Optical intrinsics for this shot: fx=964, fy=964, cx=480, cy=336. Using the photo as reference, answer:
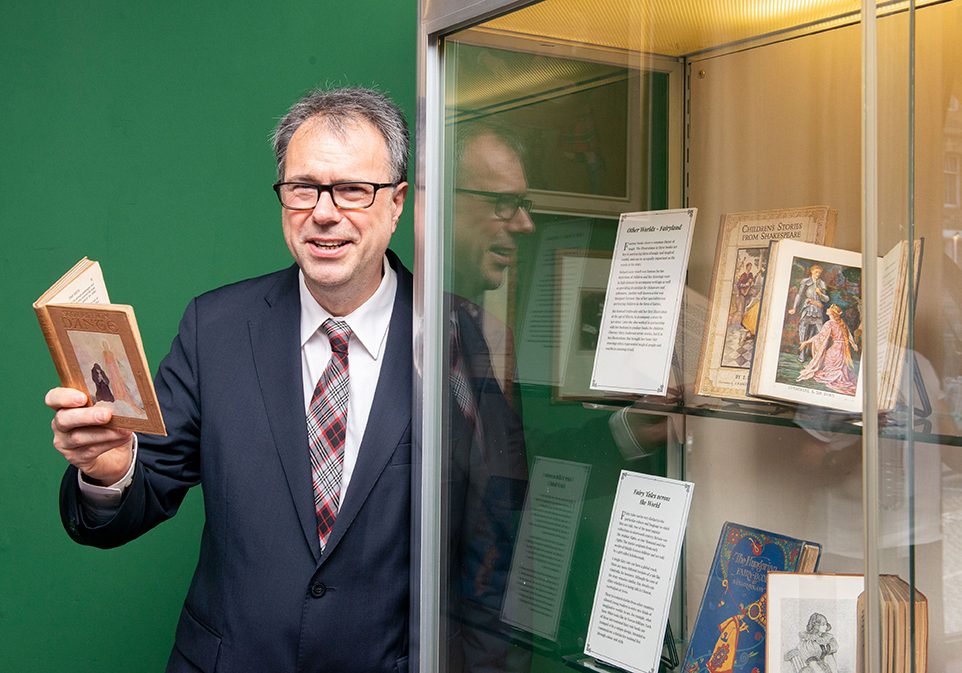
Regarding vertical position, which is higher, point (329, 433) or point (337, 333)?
point (337, 333)

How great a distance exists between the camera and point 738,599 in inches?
53.5

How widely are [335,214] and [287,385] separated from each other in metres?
0.32

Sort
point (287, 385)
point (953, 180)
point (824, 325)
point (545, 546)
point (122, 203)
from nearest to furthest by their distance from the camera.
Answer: point (953, 180) → point (824, 325) → point (545, 546) → point (287, 385) → point (122, 203)

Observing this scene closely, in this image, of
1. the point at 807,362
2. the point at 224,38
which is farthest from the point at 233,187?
the point at 807,362

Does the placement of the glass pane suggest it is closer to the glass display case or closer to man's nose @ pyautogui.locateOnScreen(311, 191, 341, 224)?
the glass display case

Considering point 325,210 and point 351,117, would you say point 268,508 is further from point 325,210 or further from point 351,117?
point 351,117

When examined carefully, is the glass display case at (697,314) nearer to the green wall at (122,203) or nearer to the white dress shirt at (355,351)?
the white dress shirt at (355,351)

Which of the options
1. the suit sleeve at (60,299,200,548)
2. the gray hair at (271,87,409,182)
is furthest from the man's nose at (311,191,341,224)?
the suit sleeve at (60,299,200,548)

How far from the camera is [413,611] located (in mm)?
1700

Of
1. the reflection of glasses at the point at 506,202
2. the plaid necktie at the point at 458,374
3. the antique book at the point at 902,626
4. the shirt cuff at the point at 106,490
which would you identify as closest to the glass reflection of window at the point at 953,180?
the antique book at the point at 902,626

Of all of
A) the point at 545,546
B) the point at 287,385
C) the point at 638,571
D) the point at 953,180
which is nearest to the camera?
the point at 953,180

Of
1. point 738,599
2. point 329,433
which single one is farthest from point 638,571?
point 329,433

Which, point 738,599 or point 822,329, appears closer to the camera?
point 822,329

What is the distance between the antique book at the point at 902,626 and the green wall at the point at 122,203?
1.94m
